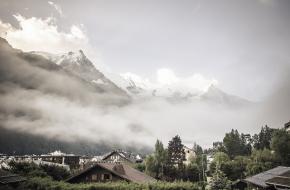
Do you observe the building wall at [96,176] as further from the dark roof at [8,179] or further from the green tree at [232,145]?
the green tree at [232,145]

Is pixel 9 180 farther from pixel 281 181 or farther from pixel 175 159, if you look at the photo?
pixel 175 159

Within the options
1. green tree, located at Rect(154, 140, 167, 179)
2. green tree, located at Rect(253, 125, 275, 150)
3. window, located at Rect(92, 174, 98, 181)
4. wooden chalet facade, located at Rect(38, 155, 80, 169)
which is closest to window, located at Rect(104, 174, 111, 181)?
window, located at Rect(92, 174, 98, 181)

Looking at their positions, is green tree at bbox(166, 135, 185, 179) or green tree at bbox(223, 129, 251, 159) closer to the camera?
green tree at bbox(166, 135, 185, 179)

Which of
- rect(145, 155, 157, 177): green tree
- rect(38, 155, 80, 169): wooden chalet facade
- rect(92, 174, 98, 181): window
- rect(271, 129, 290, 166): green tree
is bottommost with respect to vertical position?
rect(92, 174, 98, 181): window

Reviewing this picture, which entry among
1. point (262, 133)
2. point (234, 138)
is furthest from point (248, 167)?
point (262, 133)

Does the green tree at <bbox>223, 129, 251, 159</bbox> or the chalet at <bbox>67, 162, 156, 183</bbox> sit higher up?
the green tree at <bbox>223, 129, 251, 159</bbox>

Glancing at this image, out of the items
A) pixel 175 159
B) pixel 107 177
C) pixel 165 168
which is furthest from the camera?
pixel 175 159

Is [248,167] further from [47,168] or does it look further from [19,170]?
[19,170]

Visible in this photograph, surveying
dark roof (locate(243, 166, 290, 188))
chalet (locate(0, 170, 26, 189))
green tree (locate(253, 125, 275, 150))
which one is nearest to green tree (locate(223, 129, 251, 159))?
green tree (locate(253, 125, 275, 150))

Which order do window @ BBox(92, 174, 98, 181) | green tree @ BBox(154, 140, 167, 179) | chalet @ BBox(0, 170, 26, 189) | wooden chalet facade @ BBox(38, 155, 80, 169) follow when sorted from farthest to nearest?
wooden chalet facade @ BBox(38, 155, 80, 169), green tree @ BBox(154, 140, 167, 179), window @ BBox(92, 174, 98, 181), chalet @ BBox(0, 170, 26, 189)

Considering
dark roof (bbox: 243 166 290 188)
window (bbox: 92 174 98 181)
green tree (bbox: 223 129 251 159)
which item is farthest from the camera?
green tree (bbox: 223 129 251 159)

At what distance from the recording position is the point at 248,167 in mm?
82375

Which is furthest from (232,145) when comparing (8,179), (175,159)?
(8,179)

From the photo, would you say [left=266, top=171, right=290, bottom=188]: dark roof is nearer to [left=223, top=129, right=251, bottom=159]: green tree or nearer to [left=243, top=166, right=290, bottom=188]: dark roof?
[left=243, top=166, right=290, bottom=188]: dark roof
